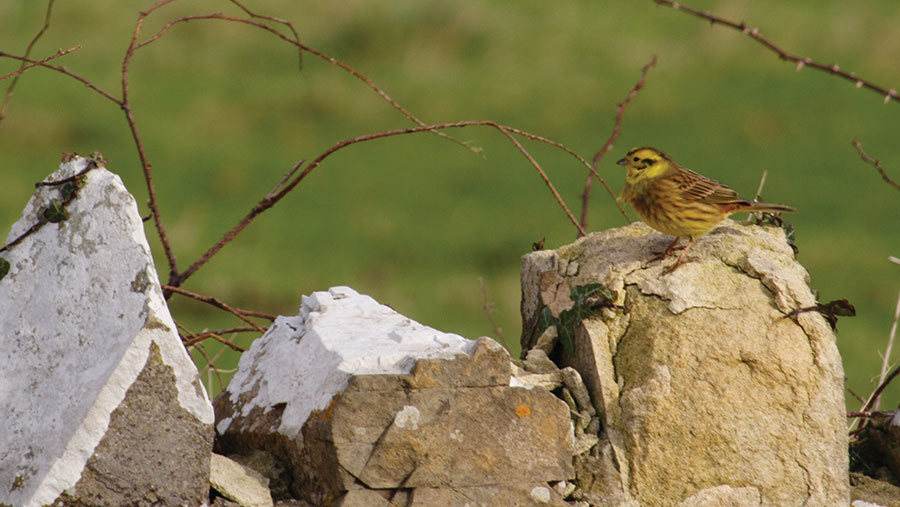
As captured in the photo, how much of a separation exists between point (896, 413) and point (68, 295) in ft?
9.42

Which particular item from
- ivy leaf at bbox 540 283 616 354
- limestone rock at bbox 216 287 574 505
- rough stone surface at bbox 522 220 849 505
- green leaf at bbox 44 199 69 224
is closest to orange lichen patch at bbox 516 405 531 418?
limestone rock at bbox 216 287 574 505

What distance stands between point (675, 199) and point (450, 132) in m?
14.7

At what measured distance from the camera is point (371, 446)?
368 cm

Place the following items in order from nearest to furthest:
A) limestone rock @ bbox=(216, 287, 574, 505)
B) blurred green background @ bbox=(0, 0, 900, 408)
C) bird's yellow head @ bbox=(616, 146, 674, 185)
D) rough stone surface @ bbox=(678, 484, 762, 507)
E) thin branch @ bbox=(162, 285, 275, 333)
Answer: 1. limestone rock @ bbox=(216, 287, 574, 505)
2. rough stone surface @ bbox=(678, 484, 762, 507)
3. bird's yellow head @ bbox=(616, 146, 674, 185)
4. thin branch @ bbox=(162, 285, 275, 333)
5. blurred green background @ bbox=(0, 0, 900, 408)

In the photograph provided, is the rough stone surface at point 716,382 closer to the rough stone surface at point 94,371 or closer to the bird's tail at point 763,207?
the bird's tail at point 763,207

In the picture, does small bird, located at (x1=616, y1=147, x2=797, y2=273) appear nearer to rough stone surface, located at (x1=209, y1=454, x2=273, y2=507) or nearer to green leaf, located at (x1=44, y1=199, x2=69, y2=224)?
rough stone surface, located at (x1=209, y1=454, x2=273, y2=507)

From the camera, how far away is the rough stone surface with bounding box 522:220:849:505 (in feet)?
13.0

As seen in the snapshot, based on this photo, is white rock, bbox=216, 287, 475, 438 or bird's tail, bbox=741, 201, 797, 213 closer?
white rock, bbox=216, 287, 475, 438

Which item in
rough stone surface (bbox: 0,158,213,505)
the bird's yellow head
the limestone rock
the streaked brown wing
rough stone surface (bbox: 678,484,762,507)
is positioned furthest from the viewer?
the bird's yellow head

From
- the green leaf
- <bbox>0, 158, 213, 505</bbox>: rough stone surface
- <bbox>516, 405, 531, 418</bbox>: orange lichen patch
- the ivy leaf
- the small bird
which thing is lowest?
<bbox>0, 158, 213, 505</bbox>: rough stone surface

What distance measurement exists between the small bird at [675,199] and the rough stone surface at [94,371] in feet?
5.55

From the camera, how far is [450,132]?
18938mm

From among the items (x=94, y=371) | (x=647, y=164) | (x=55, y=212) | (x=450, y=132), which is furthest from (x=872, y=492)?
(x=450, y=132)

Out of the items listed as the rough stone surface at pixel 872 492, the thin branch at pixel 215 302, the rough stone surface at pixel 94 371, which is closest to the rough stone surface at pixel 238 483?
the rough stone surface at pixel 94 371
